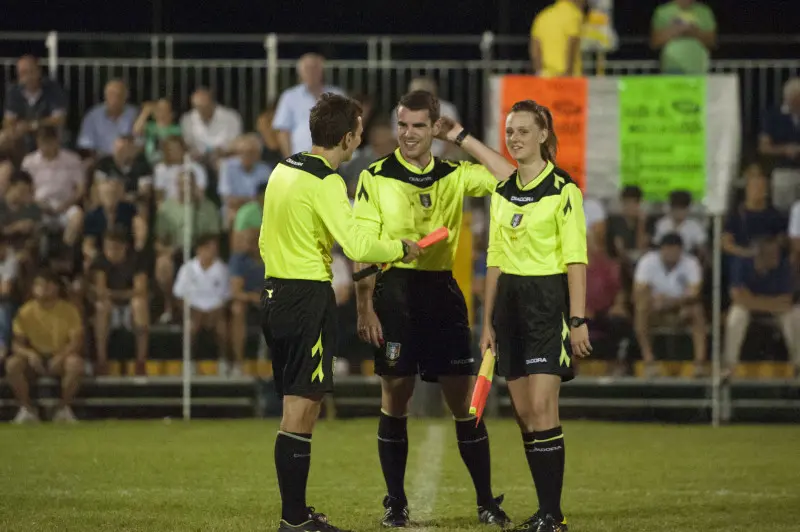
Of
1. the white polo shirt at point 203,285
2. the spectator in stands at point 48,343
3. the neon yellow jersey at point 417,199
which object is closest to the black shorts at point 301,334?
the neon yellow jersey at point 417,199

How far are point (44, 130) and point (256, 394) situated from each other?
140 inches

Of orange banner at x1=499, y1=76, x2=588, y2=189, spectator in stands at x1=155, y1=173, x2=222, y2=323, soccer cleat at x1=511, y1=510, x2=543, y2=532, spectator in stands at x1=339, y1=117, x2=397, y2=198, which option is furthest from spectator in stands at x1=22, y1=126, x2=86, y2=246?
soccer cleat at x1=511, y1=510, x2=543, y2=532

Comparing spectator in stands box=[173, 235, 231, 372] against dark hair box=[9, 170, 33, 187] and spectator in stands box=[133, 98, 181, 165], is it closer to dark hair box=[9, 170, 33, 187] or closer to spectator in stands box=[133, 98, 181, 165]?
spectator in stands box=[133, 98, 181, 165]

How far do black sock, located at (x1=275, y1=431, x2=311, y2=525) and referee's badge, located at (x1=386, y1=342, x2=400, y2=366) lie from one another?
942mm

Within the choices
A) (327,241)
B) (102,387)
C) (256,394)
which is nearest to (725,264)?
(256,394)

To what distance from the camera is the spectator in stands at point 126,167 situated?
1521 centimetres

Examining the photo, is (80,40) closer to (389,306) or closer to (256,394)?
(256,394)

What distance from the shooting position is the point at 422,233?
325 inches

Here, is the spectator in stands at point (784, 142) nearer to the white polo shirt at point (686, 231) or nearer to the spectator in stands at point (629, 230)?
the white polo shirt at point (686, 231)

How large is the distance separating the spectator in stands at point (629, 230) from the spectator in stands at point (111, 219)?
15.8 ft

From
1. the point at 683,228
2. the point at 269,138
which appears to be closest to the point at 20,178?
the point at 269,138

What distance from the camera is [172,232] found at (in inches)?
591

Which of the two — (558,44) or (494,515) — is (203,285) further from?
(494,515)

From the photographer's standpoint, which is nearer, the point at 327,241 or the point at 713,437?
the point at 327,241
